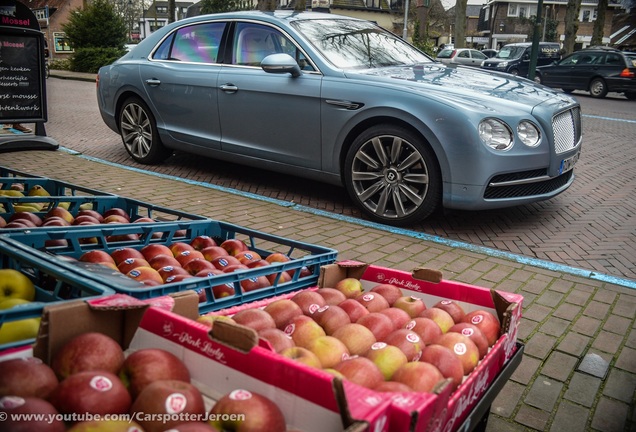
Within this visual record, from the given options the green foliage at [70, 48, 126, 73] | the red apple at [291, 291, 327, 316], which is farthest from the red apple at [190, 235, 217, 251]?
the green foliage at [70, 48, 126, 73]

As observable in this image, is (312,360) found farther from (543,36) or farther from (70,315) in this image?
(543,36)

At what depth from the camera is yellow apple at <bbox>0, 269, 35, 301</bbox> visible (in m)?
2.08

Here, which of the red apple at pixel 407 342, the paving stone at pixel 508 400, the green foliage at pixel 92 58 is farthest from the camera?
the green foliage at pixel 92 58

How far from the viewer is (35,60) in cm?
861

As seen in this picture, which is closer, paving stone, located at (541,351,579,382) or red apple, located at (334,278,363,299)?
red apple, located at (334,278,363,299)

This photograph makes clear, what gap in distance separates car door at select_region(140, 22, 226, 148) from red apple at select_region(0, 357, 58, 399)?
5440mm

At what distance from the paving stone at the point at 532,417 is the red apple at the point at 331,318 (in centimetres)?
105

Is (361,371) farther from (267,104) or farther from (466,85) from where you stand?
(267,104)

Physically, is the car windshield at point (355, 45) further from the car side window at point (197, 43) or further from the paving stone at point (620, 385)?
the paving stone at point (620, 385)

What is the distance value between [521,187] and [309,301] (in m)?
3.51

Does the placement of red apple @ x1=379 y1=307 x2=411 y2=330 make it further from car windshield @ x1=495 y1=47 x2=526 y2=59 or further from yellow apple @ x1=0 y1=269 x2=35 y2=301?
car windshield @ x1=495 y1=47 x2=526 y2=59

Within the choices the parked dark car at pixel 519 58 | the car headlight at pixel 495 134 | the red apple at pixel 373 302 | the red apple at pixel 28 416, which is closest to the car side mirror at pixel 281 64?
the car headlight at pixel 495 134

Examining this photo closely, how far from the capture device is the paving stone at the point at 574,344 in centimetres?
326

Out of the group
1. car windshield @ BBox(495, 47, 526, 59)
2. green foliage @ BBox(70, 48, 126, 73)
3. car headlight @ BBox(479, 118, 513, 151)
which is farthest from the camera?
car windshield @ BBox(495, 47, 526, 59)
